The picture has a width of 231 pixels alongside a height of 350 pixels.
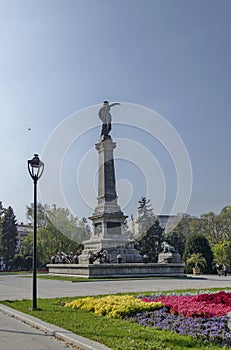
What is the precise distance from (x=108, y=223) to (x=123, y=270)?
768 cm

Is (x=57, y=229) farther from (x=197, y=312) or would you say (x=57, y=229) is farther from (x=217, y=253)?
(x=197, y=312)

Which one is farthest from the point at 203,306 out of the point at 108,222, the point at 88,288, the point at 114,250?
the point at 108,222

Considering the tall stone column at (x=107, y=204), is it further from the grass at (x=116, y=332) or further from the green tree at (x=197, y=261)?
the grass at (x=116, y=332)

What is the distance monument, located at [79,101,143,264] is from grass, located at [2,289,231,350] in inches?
1049

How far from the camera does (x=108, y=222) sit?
42.4 m

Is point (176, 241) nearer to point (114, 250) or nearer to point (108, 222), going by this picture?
point (108, 222)

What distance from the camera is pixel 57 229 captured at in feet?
222

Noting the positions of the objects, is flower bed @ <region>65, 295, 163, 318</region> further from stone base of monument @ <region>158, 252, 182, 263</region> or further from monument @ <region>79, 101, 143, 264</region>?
stone base of monument @ <region>158, 252, 182, 263</region>

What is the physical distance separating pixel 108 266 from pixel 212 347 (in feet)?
89.3

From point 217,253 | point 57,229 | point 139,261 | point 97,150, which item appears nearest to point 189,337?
point 139,261

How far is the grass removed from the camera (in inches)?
317

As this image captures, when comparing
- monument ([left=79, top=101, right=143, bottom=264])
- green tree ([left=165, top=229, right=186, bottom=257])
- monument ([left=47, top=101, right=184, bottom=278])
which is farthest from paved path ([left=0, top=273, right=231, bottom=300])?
green tree ([left=165, top=229, right=186, bottom=257])

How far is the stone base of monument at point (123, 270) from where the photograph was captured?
34.1 m

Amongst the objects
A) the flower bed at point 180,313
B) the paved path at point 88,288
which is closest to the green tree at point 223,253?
the paved path at point 88,288
